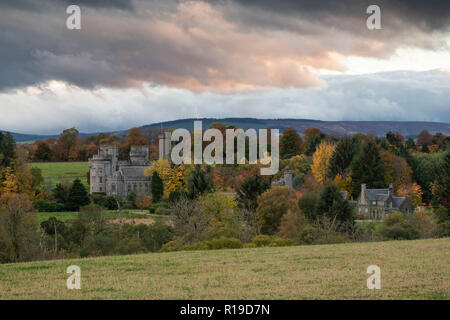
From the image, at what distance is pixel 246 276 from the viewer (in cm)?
1659

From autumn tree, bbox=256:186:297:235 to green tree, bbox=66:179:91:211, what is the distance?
28.7 m

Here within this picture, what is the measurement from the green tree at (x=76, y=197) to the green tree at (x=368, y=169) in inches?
1470

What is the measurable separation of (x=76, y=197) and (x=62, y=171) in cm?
3007

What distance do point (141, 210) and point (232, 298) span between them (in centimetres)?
6049

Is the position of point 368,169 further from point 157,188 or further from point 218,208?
point 218,208

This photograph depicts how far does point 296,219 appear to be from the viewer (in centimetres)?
4288

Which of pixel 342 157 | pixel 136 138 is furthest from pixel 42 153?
pixel 342 157

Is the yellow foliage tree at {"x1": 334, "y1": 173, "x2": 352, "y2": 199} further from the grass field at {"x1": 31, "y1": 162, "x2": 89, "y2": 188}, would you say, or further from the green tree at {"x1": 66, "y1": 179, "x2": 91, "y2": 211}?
the grass field at {"x1": 31, "y1": 162, "x2": 89, "y2": 188}

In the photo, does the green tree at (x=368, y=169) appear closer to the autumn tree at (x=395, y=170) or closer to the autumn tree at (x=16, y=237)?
the autumn tree at (x=395, y=170)

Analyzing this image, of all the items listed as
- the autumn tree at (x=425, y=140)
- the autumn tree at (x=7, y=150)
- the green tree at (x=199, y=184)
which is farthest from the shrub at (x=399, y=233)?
the autumn tree at (x=425, y=140)

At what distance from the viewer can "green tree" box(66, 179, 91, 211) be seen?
6788cm

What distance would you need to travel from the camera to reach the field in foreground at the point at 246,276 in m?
13.7

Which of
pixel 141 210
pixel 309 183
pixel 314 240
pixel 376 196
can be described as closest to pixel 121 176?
pixel 141 210

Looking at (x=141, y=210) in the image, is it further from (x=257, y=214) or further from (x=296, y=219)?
(x=296, y=219)
